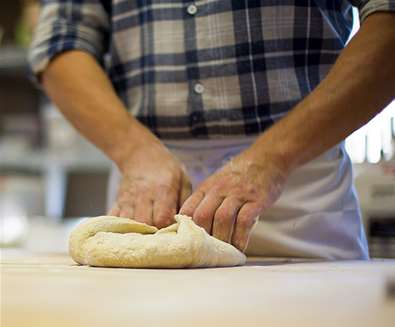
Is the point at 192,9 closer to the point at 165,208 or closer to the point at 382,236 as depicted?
the point at 165,208

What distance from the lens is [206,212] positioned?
2.19ft

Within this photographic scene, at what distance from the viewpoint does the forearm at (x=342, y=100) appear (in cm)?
73

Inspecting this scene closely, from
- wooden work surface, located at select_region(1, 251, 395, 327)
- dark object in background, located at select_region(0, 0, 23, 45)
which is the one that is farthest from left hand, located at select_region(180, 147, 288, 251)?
dark object in background, located at select_region(0, 0, 23, 45)

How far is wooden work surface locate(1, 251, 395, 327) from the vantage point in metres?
0.32

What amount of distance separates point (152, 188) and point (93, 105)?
8.3 inches

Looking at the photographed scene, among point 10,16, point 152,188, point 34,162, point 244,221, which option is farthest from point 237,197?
point 10,16

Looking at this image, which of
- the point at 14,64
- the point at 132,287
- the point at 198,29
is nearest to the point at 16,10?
the point at 14,64

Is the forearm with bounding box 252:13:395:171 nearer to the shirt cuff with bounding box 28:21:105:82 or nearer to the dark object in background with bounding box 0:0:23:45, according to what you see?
the shirt cuff with bounding box 28:21:105:82

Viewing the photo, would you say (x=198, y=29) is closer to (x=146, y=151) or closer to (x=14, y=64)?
(x=146, y=151)

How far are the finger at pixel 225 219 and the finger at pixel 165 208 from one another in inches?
3.8

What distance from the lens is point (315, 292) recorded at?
410 mm

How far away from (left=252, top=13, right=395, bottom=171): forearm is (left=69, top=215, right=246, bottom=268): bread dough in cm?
15

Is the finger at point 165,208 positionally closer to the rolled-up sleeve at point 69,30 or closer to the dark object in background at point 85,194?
the rolled-up sleeve at point 69,30

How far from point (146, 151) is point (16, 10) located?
2006 millimetres
